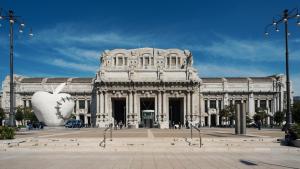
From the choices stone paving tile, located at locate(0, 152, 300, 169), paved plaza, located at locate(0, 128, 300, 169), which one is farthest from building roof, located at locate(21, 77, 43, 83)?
stone paving tile, located at locate(0, 152, 300, 169)

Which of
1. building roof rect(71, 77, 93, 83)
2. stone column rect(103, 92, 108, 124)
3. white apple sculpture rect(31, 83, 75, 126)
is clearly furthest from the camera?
building roof rect(71, 77, 93, 83)

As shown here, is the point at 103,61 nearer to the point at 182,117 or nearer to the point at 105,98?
the point at 105,98

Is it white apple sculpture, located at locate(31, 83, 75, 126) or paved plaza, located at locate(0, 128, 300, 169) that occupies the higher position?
white apple sculpture, located at locate(31, 83, 75, 126)

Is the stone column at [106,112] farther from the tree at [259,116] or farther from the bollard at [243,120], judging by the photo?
the bollard at [243,120]

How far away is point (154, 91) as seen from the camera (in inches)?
4200

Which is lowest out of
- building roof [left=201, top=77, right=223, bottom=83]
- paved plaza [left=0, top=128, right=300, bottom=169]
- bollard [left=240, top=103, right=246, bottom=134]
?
paved plaza [left=0, top=128, right=300, bottom=169]

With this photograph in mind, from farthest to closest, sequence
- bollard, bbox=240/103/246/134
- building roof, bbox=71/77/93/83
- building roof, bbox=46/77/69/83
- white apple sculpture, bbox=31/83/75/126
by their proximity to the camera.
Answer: building roof, bbox=71/77/93/83
building roof, bbox=46/77/69/83
white apple sculpture, bbox=31/83/75/126
bollard, bbox=240/103/246/134

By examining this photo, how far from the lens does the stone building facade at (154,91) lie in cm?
10556

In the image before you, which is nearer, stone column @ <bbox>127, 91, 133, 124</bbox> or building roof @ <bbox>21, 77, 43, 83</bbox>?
stone column @ <bbox>127, 91, 133, 124</bbox>

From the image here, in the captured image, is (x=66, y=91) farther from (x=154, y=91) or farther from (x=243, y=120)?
(x=243, y=120)

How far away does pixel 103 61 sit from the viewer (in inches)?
4471

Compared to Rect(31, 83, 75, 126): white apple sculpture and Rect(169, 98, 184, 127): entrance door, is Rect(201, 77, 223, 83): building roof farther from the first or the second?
Rect(31, 83, 75, 126): white apple sculpture

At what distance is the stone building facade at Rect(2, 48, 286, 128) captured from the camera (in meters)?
106

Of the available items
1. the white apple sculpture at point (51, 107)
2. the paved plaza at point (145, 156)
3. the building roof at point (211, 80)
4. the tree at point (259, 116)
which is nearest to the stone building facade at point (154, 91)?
the building roof at point (211, 80)
